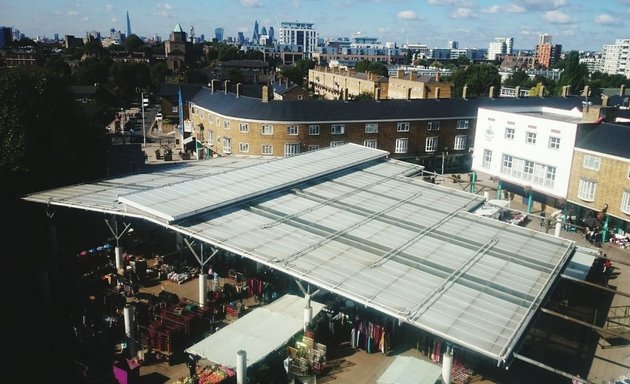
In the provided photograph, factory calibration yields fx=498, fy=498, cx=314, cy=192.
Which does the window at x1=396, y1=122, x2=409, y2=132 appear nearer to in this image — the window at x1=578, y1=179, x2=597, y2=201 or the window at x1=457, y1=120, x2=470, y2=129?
the window at x1=457, y1=120, x2=470, y2=129

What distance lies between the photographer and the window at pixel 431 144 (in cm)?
5822

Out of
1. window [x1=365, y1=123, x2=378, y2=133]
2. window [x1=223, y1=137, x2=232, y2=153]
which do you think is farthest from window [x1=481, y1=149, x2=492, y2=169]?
window [x1=223, y1=137, x2=232, y2=153]

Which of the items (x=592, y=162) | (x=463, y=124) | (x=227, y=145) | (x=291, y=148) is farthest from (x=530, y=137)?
(x=227, y=145)

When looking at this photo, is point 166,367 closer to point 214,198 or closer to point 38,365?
point 38,365

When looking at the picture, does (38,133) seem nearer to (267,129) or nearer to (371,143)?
(267,129)

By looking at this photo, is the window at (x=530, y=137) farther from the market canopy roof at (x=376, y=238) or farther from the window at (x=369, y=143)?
the window at (x=369, y=143)

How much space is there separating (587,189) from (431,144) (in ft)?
71.6

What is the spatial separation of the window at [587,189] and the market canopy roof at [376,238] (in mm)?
13527

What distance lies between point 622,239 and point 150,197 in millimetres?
33209

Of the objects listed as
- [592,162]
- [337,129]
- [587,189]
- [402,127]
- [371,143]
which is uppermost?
[402,127]

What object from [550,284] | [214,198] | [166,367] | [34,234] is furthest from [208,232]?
[34,234]

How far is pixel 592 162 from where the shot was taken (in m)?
38.2

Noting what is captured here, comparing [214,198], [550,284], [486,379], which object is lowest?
[486,379]

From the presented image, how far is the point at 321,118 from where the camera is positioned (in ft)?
176
